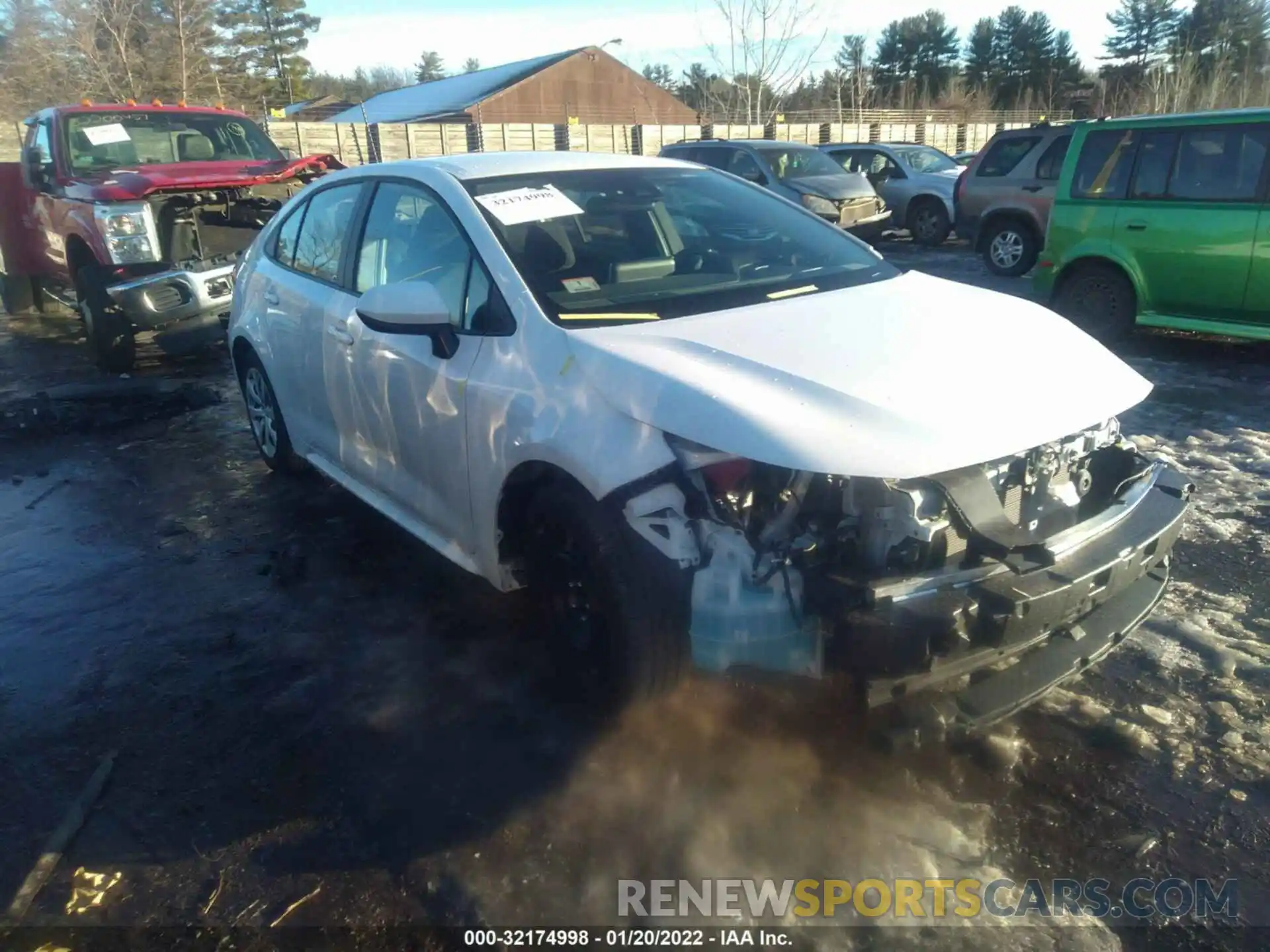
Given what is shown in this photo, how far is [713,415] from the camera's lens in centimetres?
249

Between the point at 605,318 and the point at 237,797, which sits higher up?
the point at 605,318

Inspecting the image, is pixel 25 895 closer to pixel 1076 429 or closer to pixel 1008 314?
pixel 1076 429

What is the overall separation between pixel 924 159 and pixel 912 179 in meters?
1.10

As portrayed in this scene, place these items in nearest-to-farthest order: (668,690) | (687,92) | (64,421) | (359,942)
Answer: (359,942) → (668,690) → (64,421) → (687,92)

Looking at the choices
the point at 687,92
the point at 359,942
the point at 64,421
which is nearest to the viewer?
the point at 359,942

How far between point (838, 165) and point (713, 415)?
43.7 ft

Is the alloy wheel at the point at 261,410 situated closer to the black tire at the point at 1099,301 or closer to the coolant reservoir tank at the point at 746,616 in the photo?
the coolant reservoir tank at the point at 746,616

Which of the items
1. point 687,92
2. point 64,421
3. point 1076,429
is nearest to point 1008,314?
point 1076,429

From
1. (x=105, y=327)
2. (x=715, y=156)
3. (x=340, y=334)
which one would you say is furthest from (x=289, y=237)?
(x=715, y=156)

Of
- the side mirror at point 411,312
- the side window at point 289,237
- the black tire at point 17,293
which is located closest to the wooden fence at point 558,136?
the black tire at point 17,293

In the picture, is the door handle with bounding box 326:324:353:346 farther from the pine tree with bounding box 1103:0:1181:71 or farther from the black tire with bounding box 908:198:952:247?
the pine tree with bounding box 1103:0:1181:71

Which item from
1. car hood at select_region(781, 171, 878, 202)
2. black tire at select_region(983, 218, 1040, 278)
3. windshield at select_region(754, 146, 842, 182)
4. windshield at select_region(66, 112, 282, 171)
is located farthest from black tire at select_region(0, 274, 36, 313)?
black tire at select_region(983, 218, 1040, 278)

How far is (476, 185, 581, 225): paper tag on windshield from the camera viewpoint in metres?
3.45

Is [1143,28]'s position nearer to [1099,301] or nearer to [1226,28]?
[1226,28]
